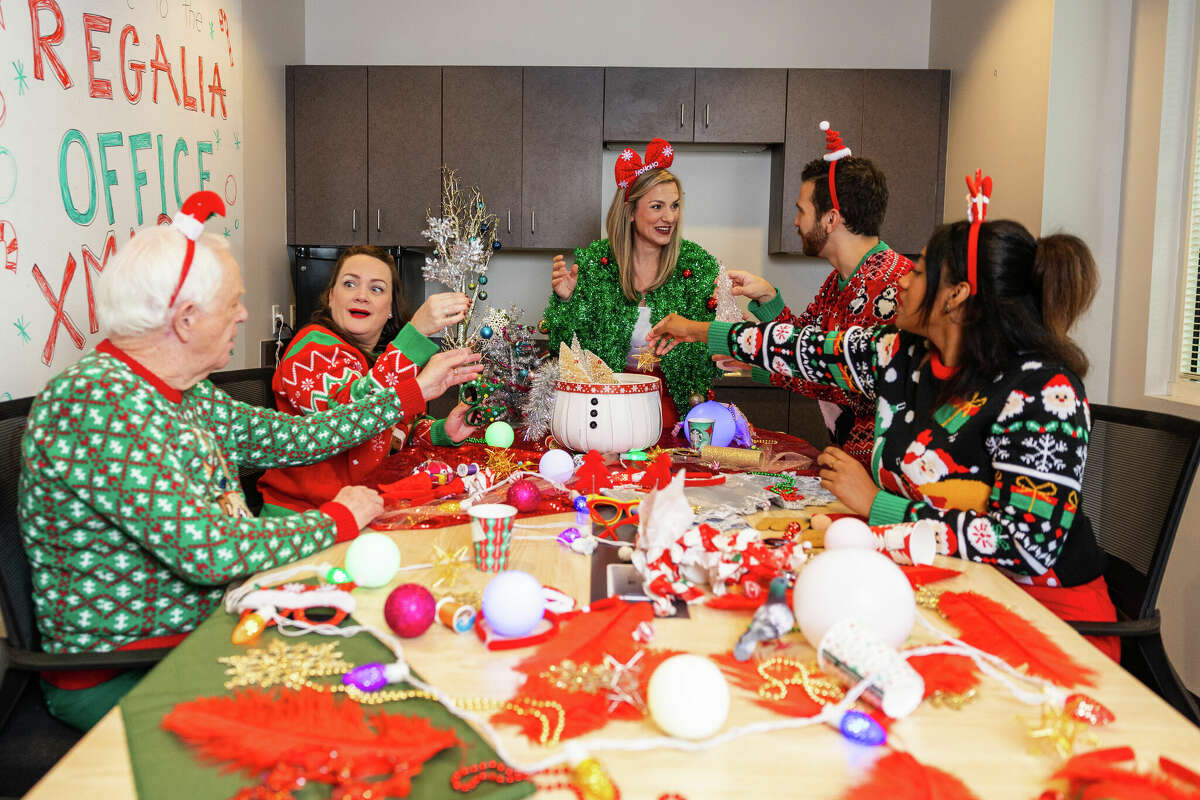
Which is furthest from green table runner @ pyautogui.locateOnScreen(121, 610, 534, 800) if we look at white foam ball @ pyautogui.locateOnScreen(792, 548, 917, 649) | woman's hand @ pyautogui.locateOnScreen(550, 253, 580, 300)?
woman's hand @ pyautogui.locateOnScreen(550, 253, 580, 300)

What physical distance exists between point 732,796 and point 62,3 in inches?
105

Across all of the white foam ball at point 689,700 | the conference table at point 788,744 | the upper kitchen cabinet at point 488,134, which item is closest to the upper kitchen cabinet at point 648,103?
the upper kitchen cabinet at point 488,134

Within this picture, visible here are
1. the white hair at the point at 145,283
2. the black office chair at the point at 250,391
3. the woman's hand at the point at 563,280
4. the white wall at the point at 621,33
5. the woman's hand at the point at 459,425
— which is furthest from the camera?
the white wall at the point at 621,33

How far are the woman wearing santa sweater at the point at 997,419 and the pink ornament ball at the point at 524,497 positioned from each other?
54 centimetres

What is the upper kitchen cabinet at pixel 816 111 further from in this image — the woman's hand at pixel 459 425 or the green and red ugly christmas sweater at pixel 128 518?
the green and red ugly christmas sweater at pixel 128 518

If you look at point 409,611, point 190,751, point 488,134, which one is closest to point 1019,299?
point 409,611

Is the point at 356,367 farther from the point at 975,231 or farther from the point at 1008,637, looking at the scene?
the point at 1008,637

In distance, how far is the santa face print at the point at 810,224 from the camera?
2555 mm

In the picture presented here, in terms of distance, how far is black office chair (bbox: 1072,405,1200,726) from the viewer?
1.42m

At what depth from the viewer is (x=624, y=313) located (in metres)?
2.78

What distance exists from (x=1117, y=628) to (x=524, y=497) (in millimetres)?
1008

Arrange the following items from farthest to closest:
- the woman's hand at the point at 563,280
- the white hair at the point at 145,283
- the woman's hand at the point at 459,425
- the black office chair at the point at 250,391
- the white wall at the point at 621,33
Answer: the white wall at the point at 621,33 < the woman's hand at the point at 563,280 < the woman's hand at the point at 459,425 < the black office chair at the point at 250,391 < the white hair at the point at 145,283

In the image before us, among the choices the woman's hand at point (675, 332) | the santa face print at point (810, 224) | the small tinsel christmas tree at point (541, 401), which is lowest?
the small tinsel christmas tree at point (541, 401)

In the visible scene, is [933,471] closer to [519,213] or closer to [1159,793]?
[1159,793]
